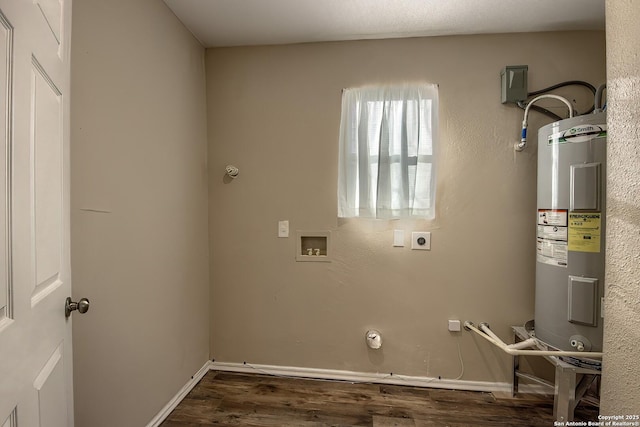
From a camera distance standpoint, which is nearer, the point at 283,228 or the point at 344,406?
the point at 344,406

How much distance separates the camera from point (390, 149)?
2.07 m

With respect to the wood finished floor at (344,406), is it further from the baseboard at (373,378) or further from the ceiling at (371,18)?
the ceiling at (371,18)

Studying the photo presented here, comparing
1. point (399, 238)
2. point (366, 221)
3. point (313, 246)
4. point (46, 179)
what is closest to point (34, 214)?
point (46, 179)

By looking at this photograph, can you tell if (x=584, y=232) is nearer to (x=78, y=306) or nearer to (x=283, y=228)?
(x=283, y=228)

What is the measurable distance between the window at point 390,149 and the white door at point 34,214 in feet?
5.22

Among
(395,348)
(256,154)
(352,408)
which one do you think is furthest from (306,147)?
(352,408)

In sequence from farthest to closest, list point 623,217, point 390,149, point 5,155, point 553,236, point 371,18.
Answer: point 390,149 < point 371,18 < point 553,236 < point 623,217 < point 5,155

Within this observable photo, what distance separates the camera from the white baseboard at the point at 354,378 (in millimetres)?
2049

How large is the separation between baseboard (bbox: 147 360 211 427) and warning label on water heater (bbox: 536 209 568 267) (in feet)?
7.95

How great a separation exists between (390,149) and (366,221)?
55cm

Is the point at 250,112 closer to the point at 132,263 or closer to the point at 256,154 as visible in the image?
the point at 256,154

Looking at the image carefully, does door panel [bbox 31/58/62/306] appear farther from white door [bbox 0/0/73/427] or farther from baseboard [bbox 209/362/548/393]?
baseboard [bbox 209/362/548/393]

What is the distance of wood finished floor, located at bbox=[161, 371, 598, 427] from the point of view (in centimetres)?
177

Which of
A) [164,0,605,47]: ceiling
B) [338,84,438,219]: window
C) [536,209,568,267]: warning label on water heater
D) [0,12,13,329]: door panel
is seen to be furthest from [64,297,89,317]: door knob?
[536,209,568,267]: warning label on water heater
